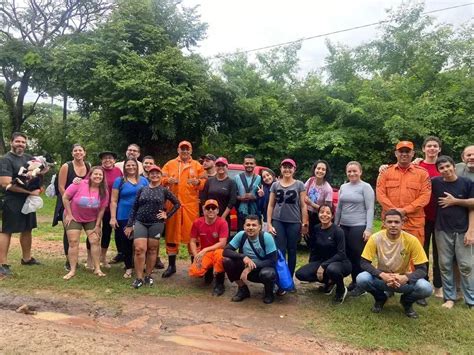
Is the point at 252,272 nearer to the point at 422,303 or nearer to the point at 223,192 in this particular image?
the point at 223,192

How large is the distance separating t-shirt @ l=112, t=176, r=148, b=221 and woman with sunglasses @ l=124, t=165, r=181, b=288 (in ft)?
0.97

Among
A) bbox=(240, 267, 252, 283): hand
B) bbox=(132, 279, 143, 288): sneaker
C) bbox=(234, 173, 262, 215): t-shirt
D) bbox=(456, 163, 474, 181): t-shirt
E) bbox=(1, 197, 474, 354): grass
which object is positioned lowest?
bbox=(1, 197, 474, 354): grass

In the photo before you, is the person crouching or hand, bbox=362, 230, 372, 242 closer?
hand, bbox=362, 230, 372, 242

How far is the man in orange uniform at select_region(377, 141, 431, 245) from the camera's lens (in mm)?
4875

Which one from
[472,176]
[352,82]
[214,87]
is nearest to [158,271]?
[472,176]

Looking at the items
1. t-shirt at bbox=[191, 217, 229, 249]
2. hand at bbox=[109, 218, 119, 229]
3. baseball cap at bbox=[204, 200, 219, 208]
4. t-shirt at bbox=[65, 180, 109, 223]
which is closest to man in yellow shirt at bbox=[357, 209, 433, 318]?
t-shirt at bbox=[191, 217, 229, 249]

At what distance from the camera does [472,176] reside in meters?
5.02

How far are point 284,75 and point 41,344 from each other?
15297 mm

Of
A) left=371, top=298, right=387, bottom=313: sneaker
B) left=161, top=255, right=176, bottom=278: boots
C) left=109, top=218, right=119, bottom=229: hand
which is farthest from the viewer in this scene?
left=161, top=255, right=176, bottom=278: boots

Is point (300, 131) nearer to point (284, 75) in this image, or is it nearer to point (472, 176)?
point (284, 75)

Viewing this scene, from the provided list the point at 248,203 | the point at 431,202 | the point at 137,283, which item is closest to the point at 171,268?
the point at 137,283

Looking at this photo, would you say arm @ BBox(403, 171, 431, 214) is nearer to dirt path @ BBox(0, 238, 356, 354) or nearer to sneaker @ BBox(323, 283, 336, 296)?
sneaker @ BBox(323, 283, 336, 296)

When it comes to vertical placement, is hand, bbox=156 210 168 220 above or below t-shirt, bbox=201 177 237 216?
below

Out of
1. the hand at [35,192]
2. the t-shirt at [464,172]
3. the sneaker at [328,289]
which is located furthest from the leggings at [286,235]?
the hand at [35,192]
